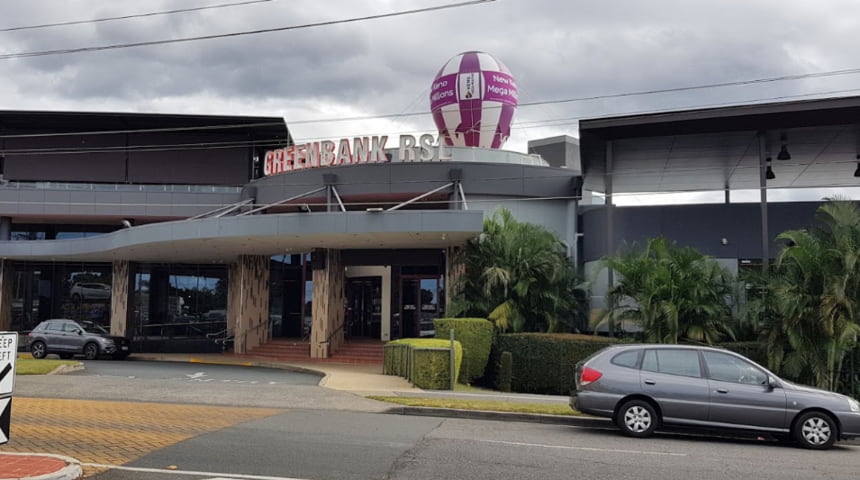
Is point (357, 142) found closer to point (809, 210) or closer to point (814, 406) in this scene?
point (809, 210)

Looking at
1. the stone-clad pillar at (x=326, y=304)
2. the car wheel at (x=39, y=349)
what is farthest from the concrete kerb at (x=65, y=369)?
the stone-clad pillar at (x=326, y=304)

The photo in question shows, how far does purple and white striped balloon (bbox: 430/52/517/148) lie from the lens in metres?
29.1

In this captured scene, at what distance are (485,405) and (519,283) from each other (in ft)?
25.6

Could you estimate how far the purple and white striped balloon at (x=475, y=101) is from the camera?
2906cm

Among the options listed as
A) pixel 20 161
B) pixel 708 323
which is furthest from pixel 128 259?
pixel 708 323

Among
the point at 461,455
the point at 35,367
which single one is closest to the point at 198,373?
the point at 35,367

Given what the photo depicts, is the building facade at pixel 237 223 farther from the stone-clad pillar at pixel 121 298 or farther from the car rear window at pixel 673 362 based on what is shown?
the car rear window at pixel 673 362

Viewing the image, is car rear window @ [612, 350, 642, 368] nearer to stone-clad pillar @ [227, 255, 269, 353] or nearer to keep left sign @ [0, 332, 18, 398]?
keep left sign @ [0, 332, 18, 398]

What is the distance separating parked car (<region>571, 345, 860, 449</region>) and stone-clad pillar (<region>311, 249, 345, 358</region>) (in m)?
16.7

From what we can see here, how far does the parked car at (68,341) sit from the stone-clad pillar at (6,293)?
881 cm

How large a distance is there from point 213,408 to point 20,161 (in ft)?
101

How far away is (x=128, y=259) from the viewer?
109 ft

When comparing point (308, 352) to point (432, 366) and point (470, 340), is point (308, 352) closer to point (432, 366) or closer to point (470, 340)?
point (470, 340)

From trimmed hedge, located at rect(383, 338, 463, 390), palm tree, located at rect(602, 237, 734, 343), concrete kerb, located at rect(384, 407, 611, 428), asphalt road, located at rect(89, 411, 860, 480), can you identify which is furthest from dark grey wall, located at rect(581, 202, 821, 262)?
asphalt road, located at rect(89, 411, 860, 480)
